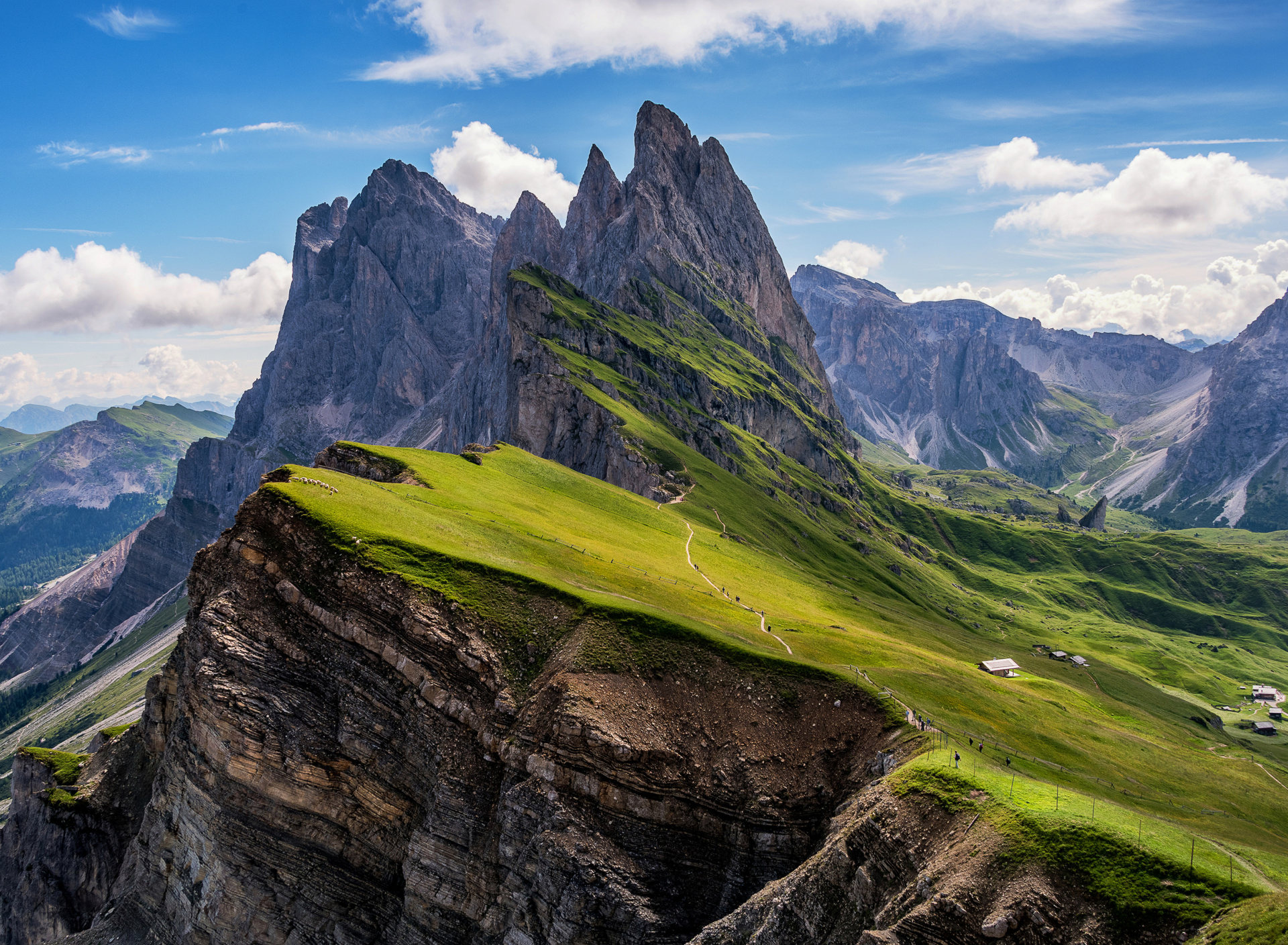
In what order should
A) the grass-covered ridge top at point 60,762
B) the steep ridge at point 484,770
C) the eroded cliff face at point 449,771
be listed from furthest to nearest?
the grass-covered ridge top at point 60,762 → the eroded cliff face at point 449,771 → the steep ridge at point 484,770

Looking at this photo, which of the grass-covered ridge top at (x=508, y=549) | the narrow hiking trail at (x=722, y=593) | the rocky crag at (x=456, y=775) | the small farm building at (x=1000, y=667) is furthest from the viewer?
the small farm building at (x=1000, y=667)

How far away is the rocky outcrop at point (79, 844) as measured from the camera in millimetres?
67938

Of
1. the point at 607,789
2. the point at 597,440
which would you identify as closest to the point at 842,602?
the point at 597,440

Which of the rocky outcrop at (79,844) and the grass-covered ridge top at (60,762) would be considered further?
the grass-covered ridge top at (60,762)

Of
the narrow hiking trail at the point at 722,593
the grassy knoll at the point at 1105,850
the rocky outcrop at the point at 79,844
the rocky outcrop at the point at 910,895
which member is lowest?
the rocky outcrop at the point at 79,844

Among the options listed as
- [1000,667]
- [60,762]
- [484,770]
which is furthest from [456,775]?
[1000,667]

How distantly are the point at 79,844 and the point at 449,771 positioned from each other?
50.6 meters

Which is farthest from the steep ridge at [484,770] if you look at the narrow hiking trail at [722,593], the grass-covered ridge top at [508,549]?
the narrow hiking trail at [722,593]

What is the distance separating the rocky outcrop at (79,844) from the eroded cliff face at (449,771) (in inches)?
739

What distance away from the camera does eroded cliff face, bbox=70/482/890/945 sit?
1729 inches

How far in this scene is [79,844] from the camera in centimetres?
6850

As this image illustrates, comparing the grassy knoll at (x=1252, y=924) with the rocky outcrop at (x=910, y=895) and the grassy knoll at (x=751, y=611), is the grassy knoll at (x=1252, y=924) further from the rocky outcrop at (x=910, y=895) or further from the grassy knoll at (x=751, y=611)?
the grassy knoll at (x=751, y=611)

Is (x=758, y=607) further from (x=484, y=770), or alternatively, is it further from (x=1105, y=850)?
(x=1105, y=850)

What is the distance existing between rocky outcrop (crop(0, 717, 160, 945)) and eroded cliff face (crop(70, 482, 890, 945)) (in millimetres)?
18774
